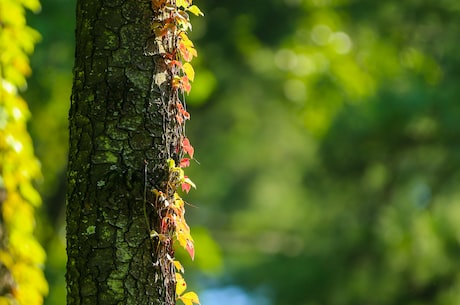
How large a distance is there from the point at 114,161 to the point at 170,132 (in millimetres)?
142

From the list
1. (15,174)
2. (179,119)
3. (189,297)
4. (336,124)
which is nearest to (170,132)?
(179,119)

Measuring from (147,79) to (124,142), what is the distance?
15cm

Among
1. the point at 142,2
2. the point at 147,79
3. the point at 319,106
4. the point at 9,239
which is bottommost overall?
the point at 147,79

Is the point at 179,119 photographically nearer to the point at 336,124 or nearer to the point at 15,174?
the point at 15,174

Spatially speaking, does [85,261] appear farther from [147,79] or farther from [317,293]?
[317,293]

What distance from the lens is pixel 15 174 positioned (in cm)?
370

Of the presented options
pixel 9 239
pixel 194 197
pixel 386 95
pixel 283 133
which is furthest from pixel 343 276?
pixel 9 239

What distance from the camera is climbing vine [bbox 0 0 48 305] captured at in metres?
3.59

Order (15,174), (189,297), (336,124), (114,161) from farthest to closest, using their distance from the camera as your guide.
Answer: (336,124) < (15,174) < (189,297) < (114,161)

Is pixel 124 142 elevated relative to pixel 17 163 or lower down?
lower down

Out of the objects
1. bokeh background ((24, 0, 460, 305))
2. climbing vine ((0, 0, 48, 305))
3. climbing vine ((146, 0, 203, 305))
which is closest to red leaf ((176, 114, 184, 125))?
climbing vine ((146, 0, 203, 305))

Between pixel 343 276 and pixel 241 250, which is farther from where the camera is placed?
pixel 241 250

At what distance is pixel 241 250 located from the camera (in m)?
12.5

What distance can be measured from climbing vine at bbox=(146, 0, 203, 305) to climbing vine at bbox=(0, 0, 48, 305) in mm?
1565
